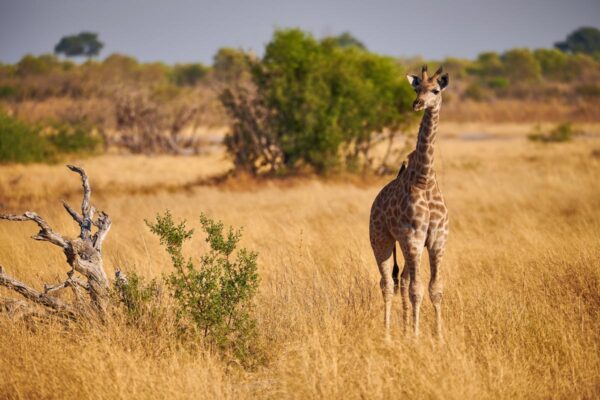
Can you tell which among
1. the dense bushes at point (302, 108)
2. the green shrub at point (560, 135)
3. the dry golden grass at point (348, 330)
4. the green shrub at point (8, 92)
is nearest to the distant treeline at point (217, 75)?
the green shrub at point (8, 92)

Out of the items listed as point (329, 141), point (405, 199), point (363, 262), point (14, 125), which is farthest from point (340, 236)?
point (14, 125)

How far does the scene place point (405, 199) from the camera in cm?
657

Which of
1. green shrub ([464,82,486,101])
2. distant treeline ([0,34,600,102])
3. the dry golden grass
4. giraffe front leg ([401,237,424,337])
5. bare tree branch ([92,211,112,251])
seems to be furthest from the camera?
green shrub ([464,82,486,101])

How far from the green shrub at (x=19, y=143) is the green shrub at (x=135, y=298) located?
62.2 ft

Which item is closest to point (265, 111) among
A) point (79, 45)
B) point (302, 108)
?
point (302, 108)

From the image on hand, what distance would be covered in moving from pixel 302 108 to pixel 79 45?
10440cm

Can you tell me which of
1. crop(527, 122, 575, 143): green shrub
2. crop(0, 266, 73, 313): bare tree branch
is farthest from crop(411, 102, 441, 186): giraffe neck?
crop(527, 122, 575, 143): green shrub

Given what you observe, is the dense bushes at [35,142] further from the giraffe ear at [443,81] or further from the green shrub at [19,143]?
the giraffe ear at [443,81]

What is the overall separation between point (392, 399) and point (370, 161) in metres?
16.9

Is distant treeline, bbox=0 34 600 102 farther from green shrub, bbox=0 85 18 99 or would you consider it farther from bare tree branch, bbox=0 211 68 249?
bare tree branch, bbox=0 211 68 249

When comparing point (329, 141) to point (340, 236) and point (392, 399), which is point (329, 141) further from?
point (392, 399)

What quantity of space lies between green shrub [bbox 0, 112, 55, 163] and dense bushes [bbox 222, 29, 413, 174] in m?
8.11

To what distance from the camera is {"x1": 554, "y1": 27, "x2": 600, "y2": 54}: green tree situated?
121625 mm

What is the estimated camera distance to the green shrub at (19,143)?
78.4 feet
